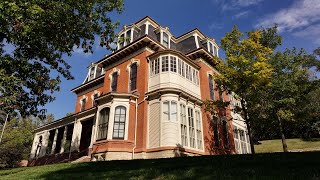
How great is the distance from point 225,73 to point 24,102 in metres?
13.6

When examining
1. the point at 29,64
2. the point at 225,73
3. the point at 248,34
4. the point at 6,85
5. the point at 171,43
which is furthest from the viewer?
the point at 171,43

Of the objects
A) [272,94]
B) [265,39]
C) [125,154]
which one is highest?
[265,39]

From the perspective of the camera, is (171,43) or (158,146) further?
(171,43)

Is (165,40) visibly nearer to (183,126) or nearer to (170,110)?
(170,110)

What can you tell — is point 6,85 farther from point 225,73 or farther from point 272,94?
point 272,94

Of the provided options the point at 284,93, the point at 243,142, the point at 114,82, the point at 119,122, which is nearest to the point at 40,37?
the point at 119,122

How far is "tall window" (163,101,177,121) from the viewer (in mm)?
18844

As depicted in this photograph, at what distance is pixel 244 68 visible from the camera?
1802 cm

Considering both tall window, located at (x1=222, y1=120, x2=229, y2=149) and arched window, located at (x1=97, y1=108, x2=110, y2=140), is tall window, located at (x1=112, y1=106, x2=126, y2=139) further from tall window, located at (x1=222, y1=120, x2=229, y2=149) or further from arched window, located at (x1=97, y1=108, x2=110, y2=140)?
tall window, located at (x1=222, y1=120, x2=229, y2=149)

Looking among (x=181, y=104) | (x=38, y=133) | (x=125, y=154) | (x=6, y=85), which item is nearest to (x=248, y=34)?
(x=181, y=104)

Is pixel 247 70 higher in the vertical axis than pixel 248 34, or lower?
lower

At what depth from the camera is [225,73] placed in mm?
18766

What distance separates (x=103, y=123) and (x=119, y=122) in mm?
1590

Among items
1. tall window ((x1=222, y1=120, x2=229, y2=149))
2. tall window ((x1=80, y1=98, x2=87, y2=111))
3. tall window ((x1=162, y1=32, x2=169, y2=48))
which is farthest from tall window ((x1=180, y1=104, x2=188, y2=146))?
tall window ((x1=80, y1=98, x2=87, y2=111))
